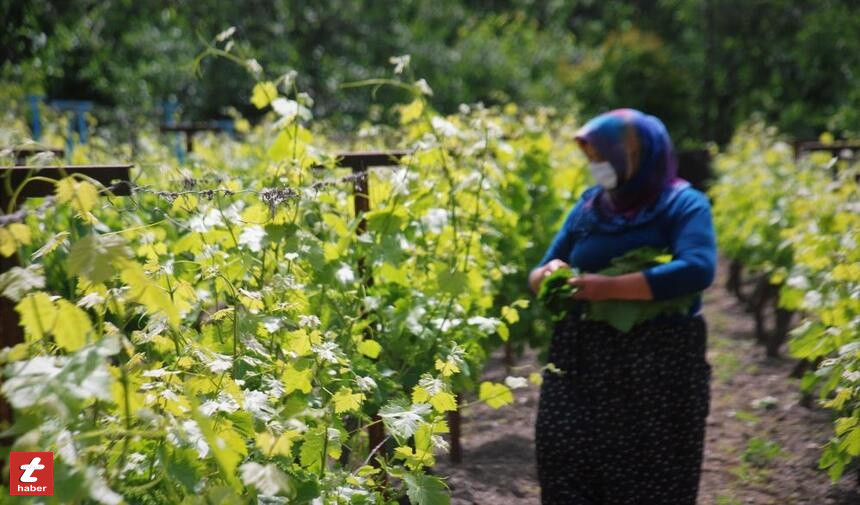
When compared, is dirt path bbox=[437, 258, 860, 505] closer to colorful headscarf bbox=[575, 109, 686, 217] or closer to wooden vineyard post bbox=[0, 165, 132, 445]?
colorful headscarf bbox=[575, 109, 686, 217]

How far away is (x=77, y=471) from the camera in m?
1.36

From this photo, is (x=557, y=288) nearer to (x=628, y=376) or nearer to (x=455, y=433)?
(x=628, y=376)

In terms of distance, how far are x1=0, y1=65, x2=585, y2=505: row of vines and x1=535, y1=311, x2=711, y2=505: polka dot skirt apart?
0.40 m

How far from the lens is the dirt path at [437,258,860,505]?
13.1 ft

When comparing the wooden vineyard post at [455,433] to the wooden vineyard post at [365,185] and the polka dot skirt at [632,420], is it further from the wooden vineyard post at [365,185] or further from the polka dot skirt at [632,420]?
the wooden vineyard post at [365,185]

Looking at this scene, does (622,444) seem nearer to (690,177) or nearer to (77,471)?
(77,471)

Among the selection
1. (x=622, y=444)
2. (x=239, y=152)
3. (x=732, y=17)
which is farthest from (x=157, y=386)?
(x=732, y=17)

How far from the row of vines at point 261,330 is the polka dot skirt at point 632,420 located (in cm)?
40

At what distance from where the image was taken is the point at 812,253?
402 cm

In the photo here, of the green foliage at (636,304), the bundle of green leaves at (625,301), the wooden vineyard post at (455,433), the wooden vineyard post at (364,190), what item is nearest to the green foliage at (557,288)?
the bundle of green leaves at (625,301)

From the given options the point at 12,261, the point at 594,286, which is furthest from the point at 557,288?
the point at 12,261

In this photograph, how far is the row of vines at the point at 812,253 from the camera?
8.89 feet

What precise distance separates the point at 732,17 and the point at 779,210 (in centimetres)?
1312

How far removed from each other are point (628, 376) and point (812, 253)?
1.22 metres
